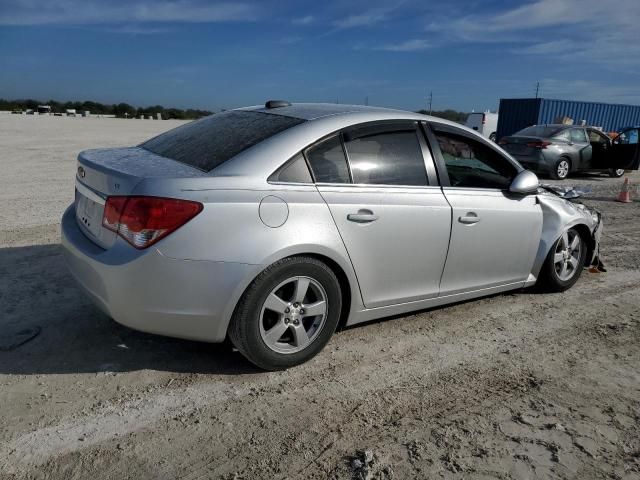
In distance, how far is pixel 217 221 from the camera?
2982mm

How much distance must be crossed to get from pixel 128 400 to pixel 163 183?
4.00ft

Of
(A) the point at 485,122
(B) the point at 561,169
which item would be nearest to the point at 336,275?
(B) the point at 561,169

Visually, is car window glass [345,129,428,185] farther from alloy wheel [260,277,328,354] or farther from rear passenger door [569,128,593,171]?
rear passenger door [569,128,593,171]

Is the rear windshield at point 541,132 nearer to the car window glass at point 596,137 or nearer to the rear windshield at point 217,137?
the car window glass at point 596,137

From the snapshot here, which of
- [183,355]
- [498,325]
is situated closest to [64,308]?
[183,355]

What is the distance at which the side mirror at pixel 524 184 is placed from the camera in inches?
171

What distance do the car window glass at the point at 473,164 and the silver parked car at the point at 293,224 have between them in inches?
0.5

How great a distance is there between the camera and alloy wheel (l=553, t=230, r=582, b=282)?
4922mm

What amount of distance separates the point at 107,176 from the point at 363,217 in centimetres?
157

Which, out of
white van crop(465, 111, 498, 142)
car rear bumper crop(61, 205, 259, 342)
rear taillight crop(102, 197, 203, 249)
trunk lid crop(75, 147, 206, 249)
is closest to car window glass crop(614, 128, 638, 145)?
white van crop(465, 111, 498, 142)

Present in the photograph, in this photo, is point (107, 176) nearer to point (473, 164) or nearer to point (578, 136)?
point (473, 164)

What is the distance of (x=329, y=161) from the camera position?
11.5 feet

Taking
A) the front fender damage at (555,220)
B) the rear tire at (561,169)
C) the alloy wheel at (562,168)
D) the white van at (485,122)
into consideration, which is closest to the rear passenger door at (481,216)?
the front fender damage at (555,220)

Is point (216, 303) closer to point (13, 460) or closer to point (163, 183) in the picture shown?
point (163, 183)
